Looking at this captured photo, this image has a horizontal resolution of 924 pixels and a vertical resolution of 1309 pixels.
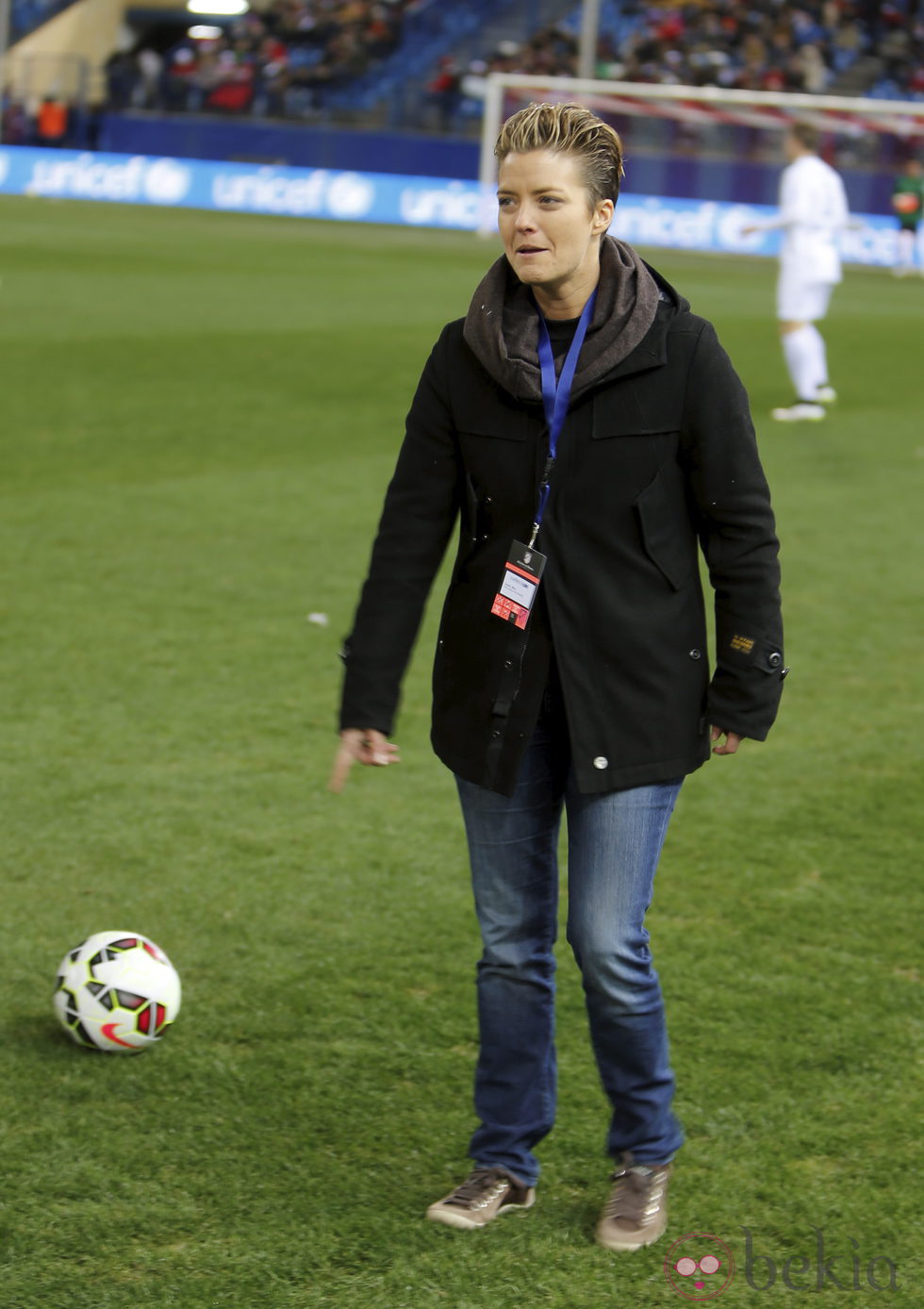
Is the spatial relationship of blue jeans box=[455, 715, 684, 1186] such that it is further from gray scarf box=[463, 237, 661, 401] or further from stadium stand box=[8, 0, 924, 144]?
stadium stand box=[8, 0, 924, 144]

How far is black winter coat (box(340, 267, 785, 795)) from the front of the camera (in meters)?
2.86

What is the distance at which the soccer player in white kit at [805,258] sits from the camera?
44.4ft

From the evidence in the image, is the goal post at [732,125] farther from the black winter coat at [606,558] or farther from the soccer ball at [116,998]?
the black winter coat at [606,558]

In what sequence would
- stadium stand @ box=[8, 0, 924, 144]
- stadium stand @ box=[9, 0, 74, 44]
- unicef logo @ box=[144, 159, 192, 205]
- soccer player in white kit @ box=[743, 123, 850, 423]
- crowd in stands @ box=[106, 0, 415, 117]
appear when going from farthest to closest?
stadium stand @ box=[9, 0, 74, 44] < crowd in stands @ box=[106, 0, 415, 117] < stadium stand @ box=[8, 0, 924, 144] < unicef logo @ box=[144, 159, 192, 205] < soccer player in white kit @ box=[743, 123, 850, 423]

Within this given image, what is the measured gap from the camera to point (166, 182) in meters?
37.0

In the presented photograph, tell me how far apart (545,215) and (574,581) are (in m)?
0.62

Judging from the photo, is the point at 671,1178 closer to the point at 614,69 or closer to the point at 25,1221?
the point at 25,1221

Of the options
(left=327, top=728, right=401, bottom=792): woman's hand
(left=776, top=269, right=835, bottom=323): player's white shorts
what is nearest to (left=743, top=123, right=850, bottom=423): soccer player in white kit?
(left=776, top=269, right=835, bottom=323): player's white shorts

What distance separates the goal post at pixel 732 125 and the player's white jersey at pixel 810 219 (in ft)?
54.9

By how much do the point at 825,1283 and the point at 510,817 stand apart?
1.09 m

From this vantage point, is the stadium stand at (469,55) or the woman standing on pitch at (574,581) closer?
the woman standing on pitch at (574,581)

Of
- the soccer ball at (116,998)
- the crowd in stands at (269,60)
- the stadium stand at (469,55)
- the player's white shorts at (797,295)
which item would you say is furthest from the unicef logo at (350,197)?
the soccer ball at (116,998)

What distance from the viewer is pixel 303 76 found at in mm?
41938

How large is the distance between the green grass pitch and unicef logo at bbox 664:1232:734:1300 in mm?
34
